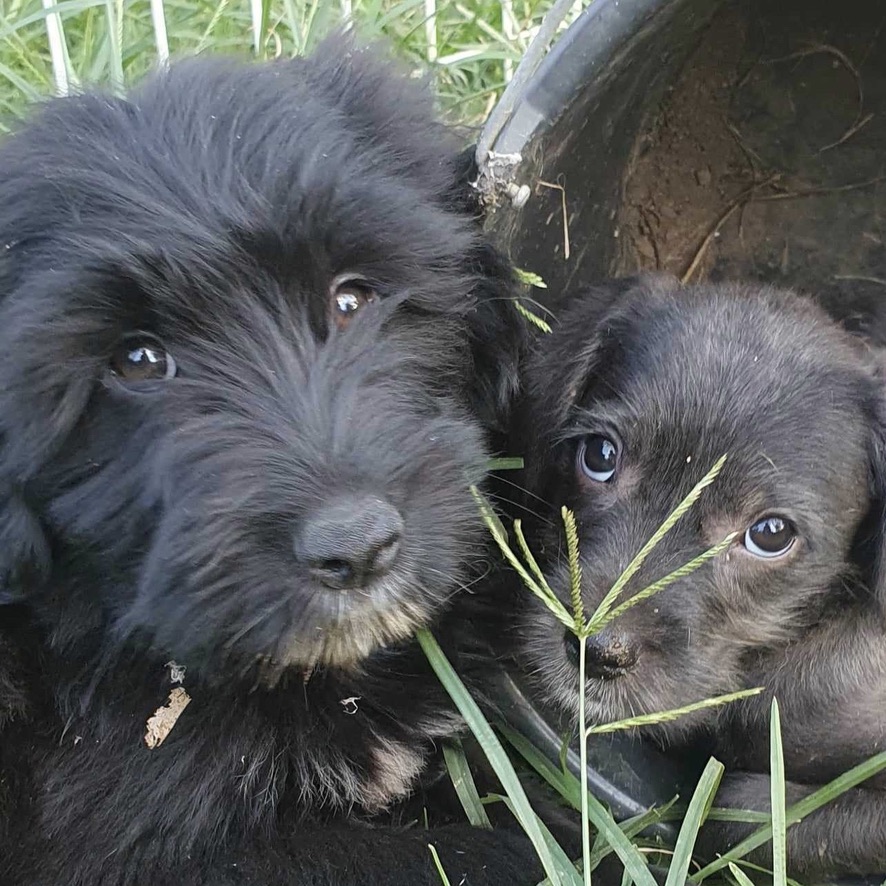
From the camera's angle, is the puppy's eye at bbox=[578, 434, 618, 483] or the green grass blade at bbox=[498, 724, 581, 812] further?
the puppy's eye at bbox=[578, 434, 618, 483]

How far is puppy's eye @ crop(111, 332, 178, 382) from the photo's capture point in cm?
166

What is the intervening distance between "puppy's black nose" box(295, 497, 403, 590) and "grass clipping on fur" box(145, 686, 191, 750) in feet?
1.80

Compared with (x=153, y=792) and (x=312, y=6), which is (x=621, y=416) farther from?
(x=312, y=6)

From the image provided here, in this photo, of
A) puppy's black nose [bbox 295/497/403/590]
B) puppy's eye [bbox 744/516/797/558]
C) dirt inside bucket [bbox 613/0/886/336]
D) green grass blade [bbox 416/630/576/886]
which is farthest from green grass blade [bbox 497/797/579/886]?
dirt inside bucket [bbox 613/0/886/336]

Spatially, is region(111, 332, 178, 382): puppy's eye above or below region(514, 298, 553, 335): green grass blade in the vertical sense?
above

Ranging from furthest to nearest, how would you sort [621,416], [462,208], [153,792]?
1. [621,416]
2. [462,208]
3. [153,792]

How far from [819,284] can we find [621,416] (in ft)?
4.25

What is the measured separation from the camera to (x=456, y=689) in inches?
72.6

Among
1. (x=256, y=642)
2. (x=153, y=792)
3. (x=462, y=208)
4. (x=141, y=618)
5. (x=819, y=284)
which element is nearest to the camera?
(x=256, y=642)

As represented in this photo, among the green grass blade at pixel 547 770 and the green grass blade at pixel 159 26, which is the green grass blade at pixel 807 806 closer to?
the green grass blade at pixel 547 770

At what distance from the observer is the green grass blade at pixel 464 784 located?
6.59ft

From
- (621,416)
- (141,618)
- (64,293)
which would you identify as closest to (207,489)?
(141,618)

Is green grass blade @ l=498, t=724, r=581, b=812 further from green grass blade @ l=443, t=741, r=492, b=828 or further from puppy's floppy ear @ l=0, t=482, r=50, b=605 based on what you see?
puppy's floppy ear @ l=0, t=482, r=50, b=605

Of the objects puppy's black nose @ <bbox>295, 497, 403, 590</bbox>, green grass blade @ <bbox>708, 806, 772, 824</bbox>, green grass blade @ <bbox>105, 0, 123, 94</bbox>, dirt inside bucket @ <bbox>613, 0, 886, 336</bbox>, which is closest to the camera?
puppy's black nose @ <bbox>295, 497, 403, 590</bbox>
